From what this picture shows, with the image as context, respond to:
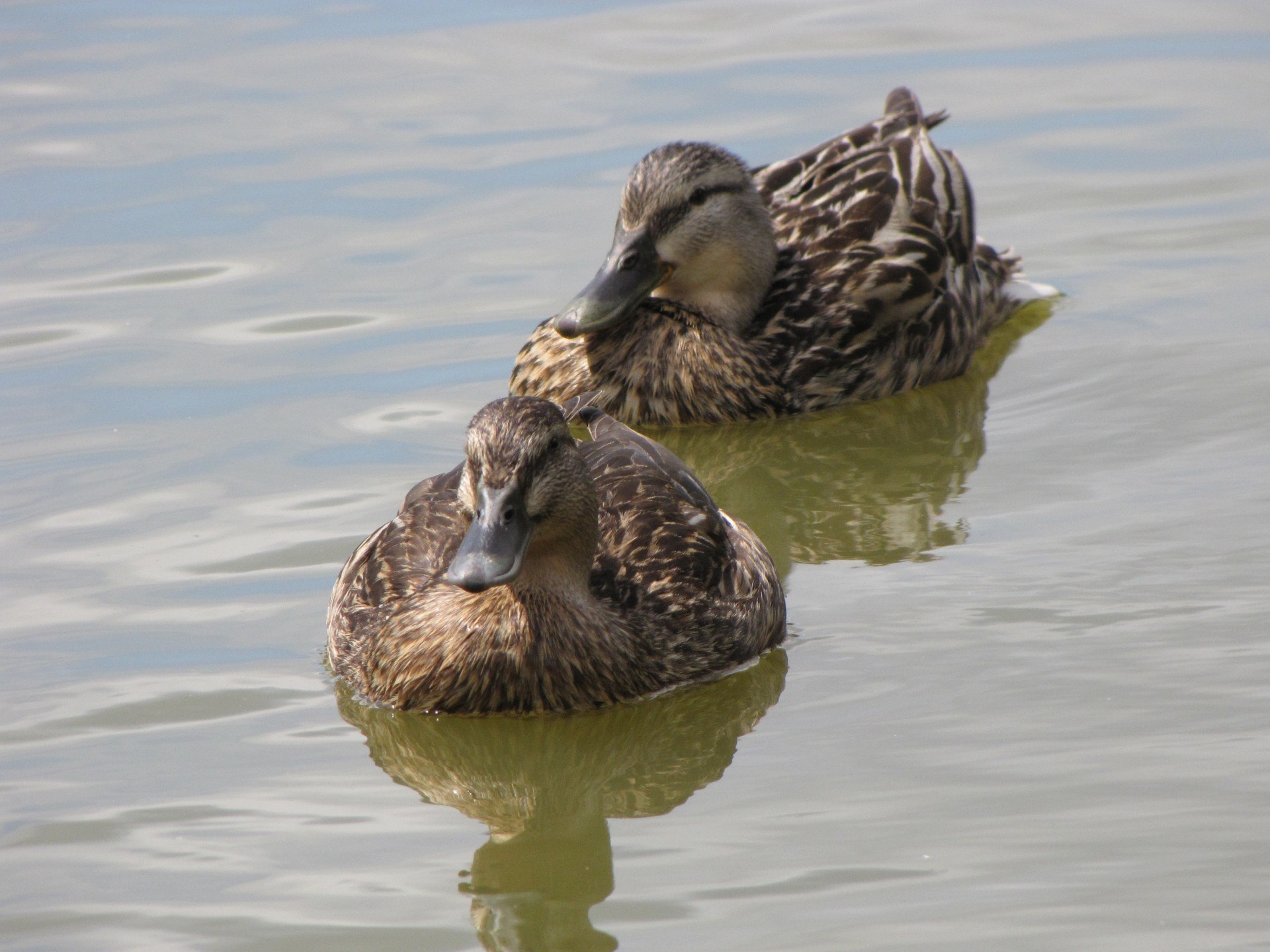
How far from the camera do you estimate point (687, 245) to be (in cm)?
942

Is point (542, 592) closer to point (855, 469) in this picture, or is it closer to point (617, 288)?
point (855, 469)

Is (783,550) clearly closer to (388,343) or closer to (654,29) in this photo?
(388,343)

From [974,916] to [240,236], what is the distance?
23.2 ft

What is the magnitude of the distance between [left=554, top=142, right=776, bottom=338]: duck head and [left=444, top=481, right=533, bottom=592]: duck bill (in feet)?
9.98

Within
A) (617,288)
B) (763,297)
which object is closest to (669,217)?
(617,288)

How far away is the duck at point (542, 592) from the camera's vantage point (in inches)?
243

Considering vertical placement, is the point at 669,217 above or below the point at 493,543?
above

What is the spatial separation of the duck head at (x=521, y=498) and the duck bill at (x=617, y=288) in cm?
267

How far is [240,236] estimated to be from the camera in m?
11.2

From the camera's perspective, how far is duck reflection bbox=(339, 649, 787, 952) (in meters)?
5.65

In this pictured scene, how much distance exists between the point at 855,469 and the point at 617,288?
137cm

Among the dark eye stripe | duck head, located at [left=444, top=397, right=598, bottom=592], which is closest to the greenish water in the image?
duck head, located at [left=444, top=397, right=598, bottom=592]

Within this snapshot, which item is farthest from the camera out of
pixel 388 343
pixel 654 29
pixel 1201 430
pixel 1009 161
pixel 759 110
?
pixel 654 29

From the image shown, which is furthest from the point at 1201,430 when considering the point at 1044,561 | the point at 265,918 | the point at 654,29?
the point at 654,29
